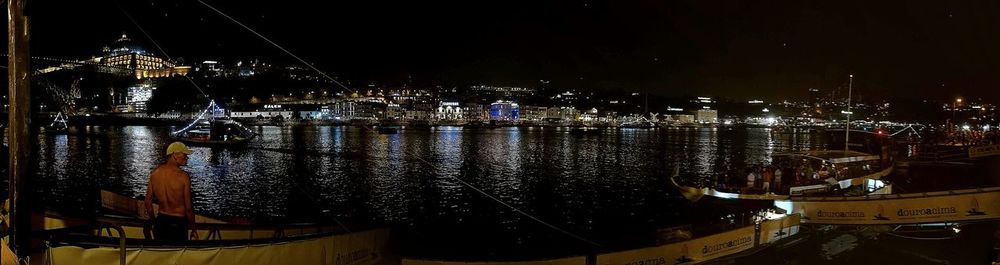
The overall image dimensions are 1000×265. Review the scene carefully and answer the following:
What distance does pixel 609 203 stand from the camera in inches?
970

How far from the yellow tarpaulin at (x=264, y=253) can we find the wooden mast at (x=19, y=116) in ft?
3.63

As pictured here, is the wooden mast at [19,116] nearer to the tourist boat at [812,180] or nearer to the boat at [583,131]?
the tourist boat at [812,180]

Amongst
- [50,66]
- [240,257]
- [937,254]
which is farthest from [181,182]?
[50,66]

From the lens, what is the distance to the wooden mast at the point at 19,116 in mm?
5531

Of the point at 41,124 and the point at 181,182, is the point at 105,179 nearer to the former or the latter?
the point at 181,182

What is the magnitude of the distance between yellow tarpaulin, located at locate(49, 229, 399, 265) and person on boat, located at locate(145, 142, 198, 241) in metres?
1.21

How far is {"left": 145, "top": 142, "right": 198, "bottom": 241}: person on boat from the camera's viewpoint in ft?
21.4

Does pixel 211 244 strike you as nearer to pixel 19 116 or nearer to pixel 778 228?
pixel 19 116

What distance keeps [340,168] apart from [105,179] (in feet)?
40.7

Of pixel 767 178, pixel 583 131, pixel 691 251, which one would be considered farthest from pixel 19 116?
pixel 583 131

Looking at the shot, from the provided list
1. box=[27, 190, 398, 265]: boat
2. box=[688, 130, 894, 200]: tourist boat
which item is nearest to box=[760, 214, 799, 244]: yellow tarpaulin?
box=[688, 130, 894, 200]: tourist boat

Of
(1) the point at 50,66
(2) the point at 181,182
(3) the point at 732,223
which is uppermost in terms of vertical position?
(1) the point at 50,66

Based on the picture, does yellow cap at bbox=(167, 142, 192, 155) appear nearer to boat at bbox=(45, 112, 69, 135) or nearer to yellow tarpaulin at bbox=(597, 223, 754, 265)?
yellow tarpaulin at bbox=(597, 223, 754, 265)

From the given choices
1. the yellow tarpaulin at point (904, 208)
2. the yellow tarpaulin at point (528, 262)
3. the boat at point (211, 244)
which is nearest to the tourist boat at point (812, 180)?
the yellow tarpaulin at point (904, 208)
